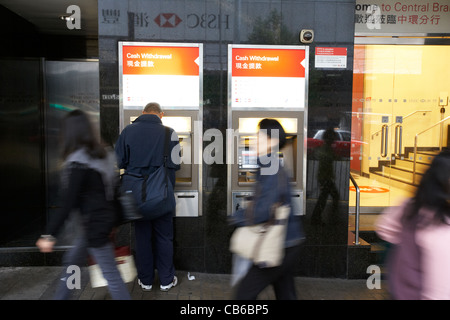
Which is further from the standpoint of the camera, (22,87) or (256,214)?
(22,87)

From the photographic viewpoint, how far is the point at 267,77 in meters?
4.53

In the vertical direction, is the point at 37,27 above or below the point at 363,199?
above

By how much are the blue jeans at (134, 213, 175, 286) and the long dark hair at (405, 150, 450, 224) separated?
2.52 m

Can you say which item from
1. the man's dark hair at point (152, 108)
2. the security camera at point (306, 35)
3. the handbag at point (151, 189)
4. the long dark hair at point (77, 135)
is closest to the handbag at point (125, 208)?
the long dark hair at point (77, 135)

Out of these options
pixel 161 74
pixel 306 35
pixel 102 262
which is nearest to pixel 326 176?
pixel 306 35

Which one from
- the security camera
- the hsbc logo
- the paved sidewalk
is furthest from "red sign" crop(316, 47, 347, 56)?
the paved sidewalk

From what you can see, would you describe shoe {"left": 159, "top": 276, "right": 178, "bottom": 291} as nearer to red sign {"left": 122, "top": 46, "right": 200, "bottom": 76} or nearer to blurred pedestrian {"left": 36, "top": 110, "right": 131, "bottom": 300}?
blurred pedestrian {"left": 36, "top": 110, "right": 131, "bottom": 300}

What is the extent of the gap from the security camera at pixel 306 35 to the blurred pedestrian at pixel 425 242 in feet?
8.57

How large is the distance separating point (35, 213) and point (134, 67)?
3137 millimetres

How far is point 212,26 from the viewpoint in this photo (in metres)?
4.46

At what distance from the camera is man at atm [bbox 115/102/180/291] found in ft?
12.8

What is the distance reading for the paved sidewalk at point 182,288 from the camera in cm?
405
